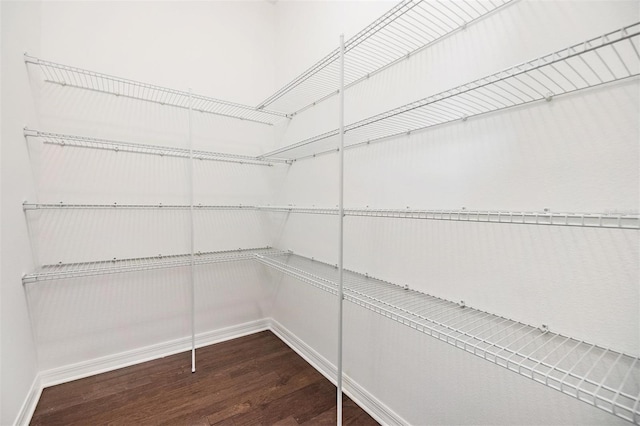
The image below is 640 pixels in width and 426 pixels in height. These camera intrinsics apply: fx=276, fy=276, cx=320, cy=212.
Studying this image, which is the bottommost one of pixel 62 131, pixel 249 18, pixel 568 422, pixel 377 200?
pixel 568 422

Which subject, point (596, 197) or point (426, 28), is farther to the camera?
point (426, 28)

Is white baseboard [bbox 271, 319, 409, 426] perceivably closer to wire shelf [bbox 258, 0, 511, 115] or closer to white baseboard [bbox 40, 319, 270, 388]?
white baseboard [bbox 40, 319, 270, 388]

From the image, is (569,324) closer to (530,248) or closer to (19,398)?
(530,248)

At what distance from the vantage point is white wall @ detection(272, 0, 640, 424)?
70 cm

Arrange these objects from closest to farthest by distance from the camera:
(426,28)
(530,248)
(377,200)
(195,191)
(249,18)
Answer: (530,248) < (426,28) < (377,200) < (195,191) < (249,18)

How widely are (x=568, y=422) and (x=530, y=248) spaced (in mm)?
485

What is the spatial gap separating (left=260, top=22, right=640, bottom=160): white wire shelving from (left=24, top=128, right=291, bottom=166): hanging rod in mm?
1089

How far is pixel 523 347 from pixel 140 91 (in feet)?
7.39

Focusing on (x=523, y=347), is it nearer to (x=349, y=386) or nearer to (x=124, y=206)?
(x=349, y=386)

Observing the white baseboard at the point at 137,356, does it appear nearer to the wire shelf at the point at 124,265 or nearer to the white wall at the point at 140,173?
the white wall at the point at 140,173

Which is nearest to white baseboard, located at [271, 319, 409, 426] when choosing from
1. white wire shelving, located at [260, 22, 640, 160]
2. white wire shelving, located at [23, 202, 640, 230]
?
white wire shelving, located at [23, 202, 640, 230]

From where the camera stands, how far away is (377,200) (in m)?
1.34

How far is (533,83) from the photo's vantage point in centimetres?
82

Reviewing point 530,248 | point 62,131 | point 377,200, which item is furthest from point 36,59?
point 530,248
